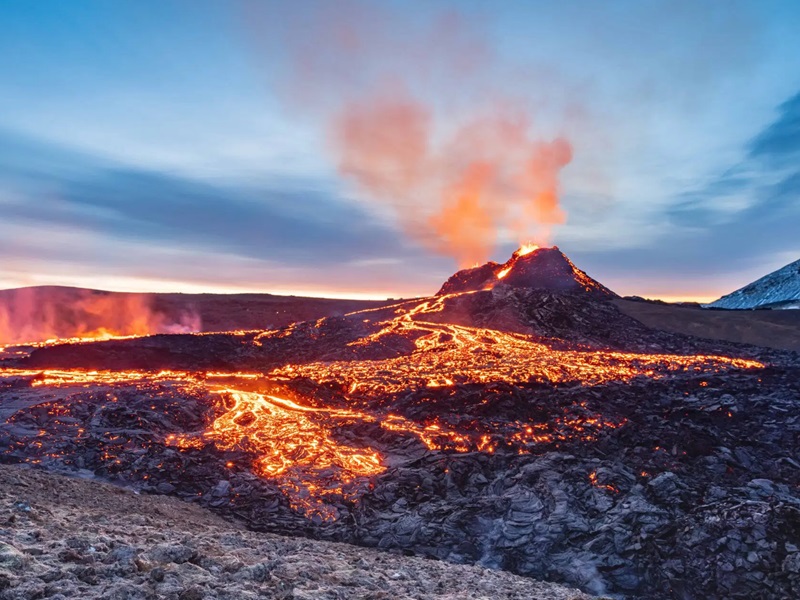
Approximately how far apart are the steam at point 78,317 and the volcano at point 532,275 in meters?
28.2

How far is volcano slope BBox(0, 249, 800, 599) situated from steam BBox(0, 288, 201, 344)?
2704 cm

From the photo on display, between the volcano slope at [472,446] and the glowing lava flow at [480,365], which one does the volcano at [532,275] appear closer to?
the glowing lava flow at [480,365]

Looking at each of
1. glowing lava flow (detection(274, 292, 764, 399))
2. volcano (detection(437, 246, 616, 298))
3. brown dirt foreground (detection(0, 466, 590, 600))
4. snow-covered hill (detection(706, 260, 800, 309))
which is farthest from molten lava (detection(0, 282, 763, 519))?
snow-covered hill (detection(706, 260, 800, 309))

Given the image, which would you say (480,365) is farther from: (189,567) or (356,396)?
(189,567)

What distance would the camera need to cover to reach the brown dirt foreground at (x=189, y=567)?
5.42 m

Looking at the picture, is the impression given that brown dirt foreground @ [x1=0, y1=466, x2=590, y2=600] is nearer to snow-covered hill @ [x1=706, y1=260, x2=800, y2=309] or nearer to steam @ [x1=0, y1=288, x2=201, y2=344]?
steam @ [x1=0, y1=288, x2=201, y2=344]

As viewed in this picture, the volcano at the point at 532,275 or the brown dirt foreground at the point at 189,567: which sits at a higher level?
the volcano at the point at 532,275

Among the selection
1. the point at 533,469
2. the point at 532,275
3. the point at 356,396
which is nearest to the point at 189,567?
the point at 533,469

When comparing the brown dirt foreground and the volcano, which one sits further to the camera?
the volcano

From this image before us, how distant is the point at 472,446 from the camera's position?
15469 millimetres

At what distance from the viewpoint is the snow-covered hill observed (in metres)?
62.4

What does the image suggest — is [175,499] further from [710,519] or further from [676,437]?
[676,437]

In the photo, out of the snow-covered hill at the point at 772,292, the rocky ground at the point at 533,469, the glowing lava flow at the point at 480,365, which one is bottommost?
the rocky ground at the point at 533,469

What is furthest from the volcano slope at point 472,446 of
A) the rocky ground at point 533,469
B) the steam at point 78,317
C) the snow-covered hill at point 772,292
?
the snow-covered hill at point 772,292
